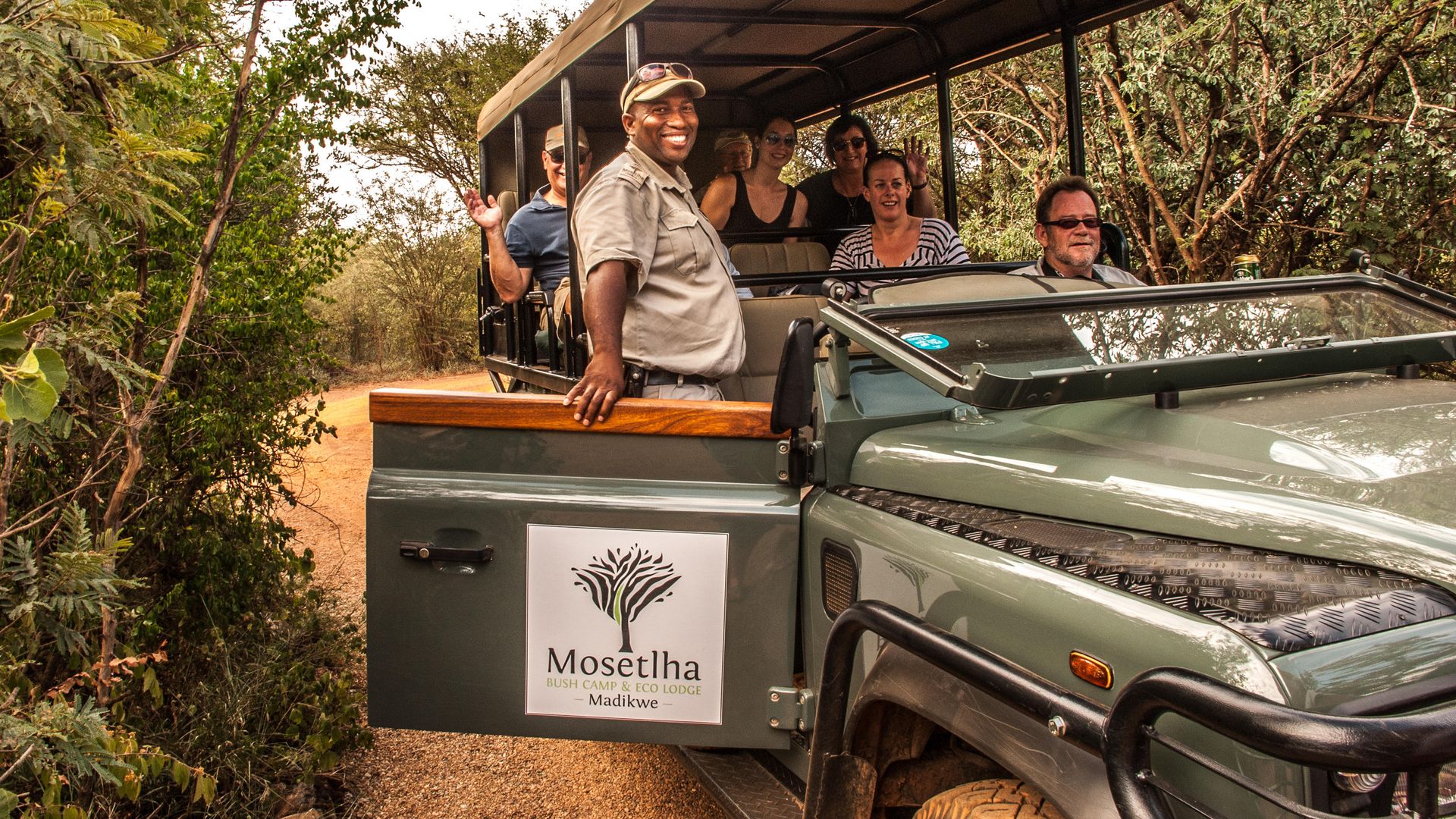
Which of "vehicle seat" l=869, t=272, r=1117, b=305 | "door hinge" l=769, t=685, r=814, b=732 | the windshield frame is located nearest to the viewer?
the windshield frame

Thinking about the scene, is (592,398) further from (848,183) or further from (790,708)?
(848,183)

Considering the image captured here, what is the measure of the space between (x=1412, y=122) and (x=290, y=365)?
6.15 meters

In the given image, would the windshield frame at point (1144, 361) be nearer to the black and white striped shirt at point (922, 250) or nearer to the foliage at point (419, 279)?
the black and white striped shirt at point (922, 250)

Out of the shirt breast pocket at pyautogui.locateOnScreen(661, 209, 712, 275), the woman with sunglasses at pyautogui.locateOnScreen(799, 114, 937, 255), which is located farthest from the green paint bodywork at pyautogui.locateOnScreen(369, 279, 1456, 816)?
the woman with sunglasses at pyautogui.locateOnScreen(799, 114, 937, 255)

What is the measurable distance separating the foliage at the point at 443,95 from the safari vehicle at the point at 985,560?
651 inches

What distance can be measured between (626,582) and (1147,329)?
1228mm

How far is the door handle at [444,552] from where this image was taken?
2.44m

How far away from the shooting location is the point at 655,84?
3.00m

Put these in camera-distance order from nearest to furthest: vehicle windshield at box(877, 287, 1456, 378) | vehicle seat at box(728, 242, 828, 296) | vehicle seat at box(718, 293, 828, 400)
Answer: vehicle windshield at box(877, 287, 1456, 378) → vehicle seat at box(718, 293, 828, 400) → vehicle seat at box(728, 242, 828, 296)

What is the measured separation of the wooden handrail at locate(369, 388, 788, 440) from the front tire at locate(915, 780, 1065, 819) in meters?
0.87

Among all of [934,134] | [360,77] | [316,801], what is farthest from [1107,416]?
[934,134]

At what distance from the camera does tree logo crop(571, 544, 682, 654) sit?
7.79 ft

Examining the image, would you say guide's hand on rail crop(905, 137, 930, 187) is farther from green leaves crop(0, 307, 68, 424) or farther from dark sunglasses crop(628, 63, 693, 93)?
green leaves crop(0, 307, 68, 424)

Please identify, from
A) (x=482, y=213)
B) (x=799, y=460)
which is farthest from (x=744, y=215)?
(x=799, y=460)
